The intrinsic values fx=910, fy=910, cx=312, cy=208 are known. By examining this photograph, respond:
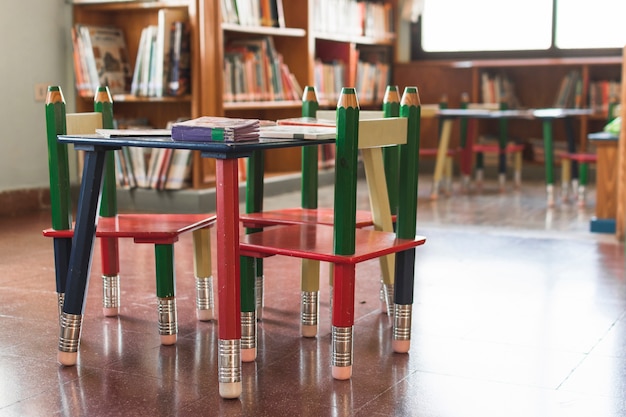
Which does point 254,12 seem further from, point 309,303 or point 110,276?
point 309,303

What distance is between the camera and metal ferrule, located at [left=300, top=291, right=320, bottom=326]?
2.70m

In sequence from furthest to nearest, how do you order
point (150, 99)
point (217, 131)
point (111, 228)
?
point (150, 99) → point (111, 228) → point (217, 131)

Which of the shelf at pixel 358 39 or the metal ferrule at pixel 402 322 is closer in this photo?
the metal ferrule at pixel 402 322

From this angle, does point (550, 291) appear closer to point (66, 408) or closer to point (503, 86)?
point (66, 408)

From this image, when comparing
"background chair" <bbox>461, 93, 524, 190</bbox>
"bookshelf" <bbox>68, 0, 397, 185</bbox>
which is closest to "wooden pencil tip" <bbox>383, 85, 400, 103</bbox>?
"bookshelf" <bbox>68, 0, 397, 185</bbox>

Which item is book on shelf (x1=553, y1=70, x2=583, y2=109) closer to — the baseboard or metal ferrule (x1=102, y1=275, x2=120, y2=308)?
the baseboard

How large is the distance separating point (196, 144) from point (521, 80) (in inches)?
234

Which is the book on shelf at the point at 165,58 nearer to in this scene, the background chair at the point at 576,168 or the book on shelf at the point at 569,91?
the background chair at the point at 576,168

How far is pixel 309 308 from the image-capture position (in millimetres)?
2705

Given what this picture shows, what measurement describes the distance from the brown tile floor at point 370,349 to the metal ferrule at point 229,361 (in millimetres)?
56

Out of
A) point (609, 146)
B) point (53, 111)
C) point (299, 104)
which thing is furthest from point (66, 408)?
point (299, 104)

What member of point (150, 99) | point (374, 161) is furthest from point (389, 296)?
point (150, 99)

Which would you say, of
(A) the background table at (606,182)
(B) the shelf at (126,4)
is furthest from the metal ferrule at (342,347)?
(B) the shelf at (126,4)

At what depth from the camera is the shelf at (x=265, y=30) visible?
5.43 metres
